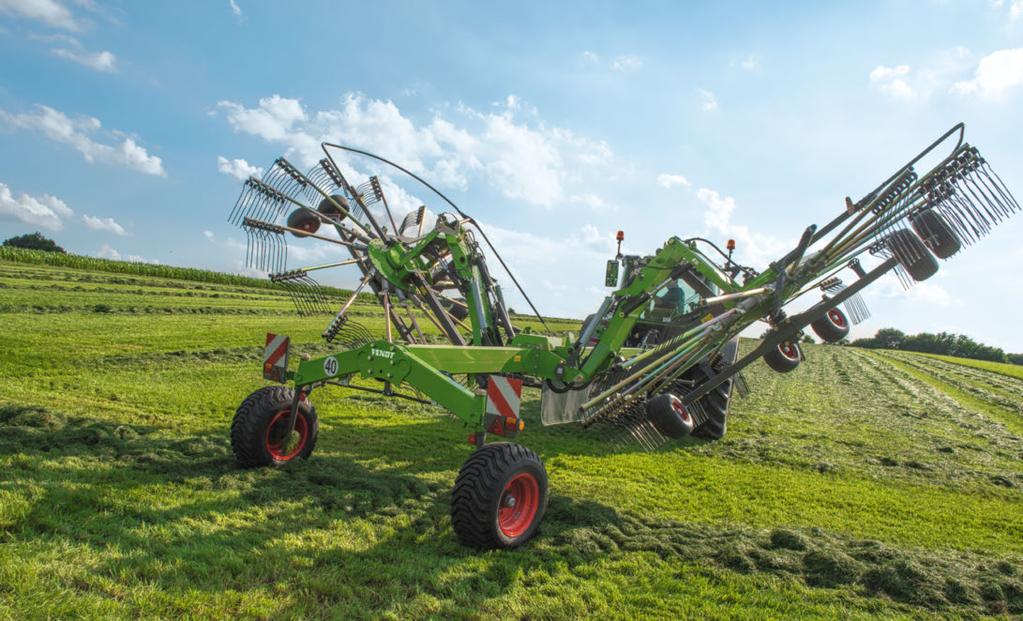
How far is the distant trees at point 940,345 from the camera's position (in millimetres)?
51469

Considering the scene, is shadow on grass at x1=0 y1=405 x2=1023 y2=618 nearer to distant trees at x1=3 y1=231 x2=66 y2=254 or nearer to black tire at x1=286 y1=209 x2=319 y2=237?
black tire at x1=286 y1=209 x2=319 y2=237

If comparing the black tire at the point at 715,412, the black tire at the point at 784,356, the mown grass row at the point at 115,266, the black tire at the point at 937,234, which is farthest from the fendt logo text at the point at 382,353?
the mown grass row at the point at 115,266

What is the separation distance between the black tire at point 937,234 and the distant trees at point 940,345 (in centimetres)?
5663

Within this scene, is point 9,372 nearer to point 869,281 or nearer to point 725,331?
point 725,331

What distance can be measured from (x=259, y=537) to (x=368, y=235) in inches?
154

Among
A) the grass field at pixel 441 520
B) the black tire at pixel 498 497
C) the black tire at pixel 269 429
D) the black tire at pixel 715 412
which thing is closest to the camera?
the grass field at pixel 441 520

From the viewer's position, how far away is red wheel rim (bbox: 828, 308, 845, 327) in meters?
6.19

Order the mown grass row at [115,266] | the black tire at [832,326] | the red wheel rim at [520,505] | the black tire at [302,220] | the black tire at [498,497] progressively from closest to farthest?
the black tire at [498,497] < the red wheel rim at [520,505] < the black tire at [832,326] < the black tire at [302,220] < the mown grass row at [115,266]

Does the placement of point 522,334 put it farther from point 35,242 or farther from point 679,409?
point 35,242

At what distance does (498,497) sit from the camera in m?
4.05

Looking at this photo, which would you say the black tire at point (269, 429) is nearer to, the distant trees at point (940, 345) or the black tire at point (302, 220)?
the black tire at point (302, 220)

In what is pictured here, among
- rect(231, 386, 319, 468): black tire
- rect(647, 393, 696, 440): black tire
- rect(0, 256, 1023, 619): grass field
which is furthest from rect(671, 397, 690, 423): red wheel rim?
rect(231, 386, 319, 468): black tire

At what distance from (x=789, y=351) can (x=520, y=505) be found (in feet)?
13.1

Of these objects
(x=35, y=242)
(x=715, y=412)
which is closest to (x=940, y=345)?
(x=715, y=412)
